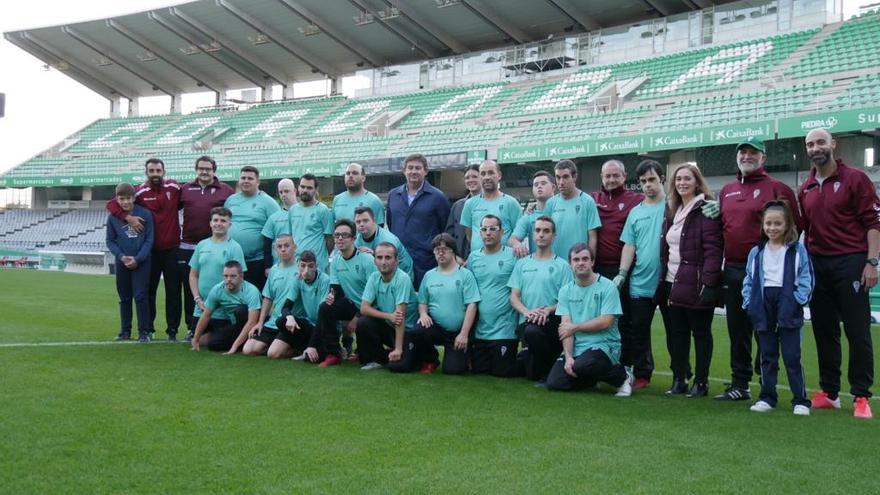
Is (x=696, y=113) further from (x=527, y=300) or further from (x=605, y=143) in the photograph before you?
(x=527, y=300)

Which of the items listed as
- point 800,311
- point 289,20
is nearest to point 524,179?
point 289,20

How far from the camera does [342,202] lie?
7418mm

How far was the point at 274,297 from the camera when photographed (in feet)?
23.6

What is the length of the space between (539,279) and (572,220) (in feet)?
1.91

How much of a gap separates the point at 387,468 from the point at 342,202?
4368 millimetres

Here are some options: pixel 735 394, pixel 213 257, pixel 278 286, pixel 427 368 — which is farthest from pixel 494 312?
pixel 213 257

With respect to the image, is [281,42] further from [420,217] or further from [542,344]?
[542,344]

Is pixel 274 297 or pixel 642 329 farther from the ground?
pixel 274 297

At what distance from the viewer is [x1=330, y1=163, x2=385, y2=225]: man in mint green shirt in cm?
721

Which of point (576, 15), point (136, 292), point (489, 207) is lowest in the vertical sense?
point (136, 292)

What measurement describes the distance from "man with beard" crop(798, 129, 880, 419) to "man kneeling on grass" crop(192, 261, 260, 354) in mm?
4619

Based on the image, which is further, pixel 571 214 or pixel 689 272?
pixel 571 214

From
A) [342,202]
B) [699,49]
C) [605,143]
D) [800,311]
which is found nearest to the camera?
[800,311]

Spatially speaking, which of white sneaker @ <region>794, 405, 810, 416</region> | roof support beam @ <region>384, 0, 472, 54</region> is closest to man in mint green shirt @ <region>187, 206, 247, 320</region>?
white sneaker @ <region>794, 405, 810, 416</region>
